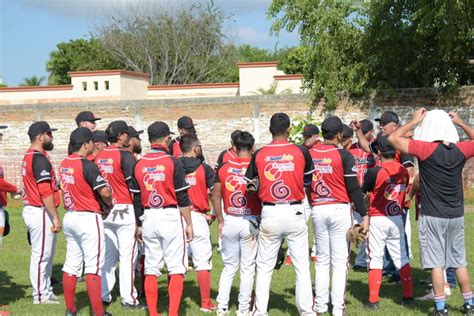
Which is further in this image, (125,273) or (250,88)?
(250,88)

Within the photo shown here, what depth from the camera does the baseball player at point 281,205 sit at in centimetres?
806

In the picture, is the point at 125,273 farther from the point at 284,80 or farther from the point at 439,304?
the point at 284,80

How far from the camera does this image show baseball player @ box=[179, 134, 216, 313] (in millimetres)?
9266

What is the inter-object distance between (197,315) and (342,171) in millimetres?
2545

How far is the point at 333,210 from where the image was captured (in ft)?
27.6

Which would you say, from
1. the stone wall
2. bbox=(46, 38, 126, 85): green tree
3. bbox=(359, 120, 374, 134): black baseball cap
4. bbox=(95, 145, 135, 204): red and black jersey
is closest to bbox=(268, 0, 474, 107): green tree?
the stone wall

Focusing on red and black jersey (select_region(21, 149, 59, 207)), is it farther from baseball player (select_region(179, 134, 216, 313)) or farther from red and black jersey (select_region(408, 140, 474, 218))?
red and black jersey (select_region(408, 140, 474, 218))

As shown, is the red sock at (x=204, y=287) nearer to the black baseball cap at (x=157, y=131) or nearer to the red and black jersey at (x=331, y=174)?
the red and black jersey at (x=331, y=174)

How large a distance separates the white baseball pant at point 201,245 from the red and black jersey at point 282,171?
1.66m

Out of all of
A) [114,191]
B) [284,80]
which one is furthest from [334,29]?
[114,191]

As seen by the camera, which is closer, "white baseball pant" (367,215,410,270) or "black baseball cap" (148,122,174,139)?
"black baseball cap" (148,122,174,139)

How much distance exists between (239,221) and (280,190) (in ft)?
2.65

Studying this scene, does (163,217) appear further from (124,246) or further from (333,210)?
(333,210)

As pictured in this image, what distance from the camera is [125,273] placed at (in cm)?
936
